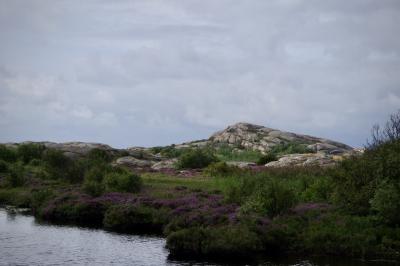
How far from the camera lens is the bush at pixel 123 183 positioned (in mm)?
58375

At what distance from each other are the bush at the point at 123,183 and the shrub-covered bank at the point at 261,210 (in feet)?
0.35

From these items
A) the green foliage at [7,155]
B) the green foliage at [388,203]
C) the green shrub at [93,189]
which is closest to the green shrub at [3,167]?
the green foliage at [7,155]

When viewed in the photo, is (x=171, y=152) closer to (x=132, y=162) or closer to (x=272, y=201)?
(x=132, y=162)

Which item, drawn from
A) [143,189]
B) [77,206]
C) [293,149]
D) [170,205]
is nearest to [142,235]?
[170,205]

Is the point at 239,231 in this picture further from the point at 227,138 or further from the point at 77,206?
the point at 227,138

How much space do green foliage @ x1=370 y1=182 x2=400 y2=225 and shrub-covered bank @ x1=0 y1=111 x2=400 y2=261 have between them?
0.06 metres

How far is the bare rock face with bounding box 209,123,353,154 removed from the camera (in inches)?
5118

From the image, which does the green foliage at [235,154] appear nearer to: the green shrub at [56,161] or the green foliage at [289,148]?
the green foliage at [289,148]

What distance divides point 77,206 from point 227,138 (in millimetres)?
94066

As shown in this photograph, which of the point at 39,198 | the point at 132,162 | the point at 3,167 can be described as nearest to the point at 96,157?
the point at 3,167

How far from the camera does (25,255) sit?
3322 cm

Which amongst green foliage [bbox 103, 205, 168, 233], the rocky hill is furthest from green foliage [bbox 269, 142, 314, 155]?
green foliage [bbox 103, 205, 168, 233]

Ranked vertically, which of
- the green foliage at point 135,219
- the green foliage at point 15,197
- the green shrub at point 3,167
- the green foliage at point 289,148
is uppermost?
the green foliage at point 289,148

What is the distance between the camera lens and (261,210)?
135 feet
